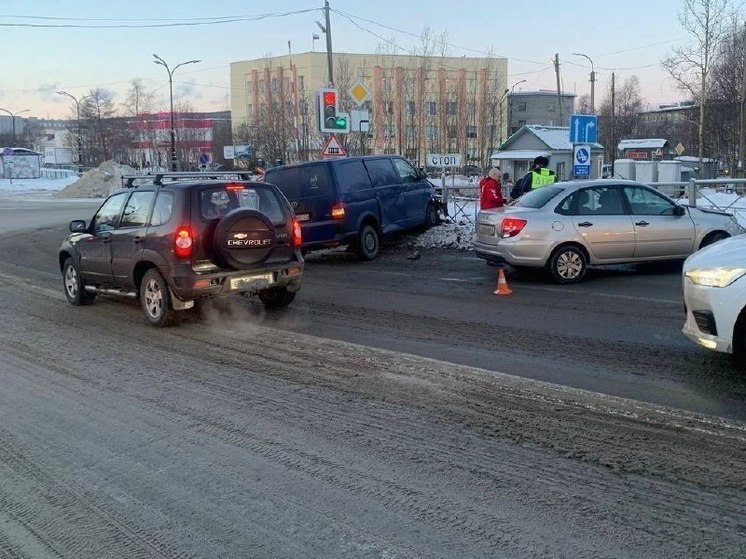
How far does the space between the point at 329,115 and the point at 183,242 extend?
41.8ft

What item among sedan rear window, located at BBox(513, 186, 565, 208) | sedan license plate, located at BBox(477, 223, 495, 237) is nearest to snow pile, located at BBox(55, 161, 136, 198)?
sedan license plate, located at BBox(477, 223, 495, 237)

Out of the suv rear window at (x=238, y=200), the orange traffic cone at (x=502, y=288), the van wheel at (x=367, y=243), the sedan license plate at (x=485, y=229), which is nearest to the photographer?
the suv rear window at (x=238, y=200)

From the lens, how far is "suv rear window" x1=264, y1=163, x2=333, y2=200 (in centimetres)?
1383

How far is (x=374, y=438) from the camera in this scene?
16.1 ft

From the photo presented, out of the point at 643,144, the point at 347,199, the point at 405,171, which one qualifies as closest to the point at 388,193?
the point at 405,171

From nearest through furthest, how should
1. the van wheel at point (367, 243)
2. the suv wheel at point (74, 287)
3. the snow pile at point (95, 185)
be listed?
1. the suv wheel at point (74, 287)
2. the van wheel at point (367, 243)
3. the snow pile at point (95, 185)

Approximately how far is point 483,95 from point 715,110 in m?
18.1

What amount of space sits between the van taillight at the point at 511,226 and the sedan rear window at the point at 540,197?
47 centimetres

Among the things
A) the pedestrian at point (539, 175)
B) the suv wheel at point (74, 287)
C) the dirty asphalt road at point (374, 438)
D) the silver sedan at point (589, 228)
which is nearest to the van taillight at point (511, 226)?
the silver sedan at point (589, 228)

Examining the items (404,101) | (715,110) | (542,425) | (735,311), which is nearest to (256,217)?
(542,425)

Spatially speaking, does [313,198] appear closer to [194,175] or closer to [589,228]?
[194,175]

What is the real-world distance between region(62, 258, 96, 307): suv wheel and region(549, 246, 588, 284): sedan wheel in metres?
6.94

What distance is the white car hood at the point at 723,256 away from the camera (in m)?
5.96

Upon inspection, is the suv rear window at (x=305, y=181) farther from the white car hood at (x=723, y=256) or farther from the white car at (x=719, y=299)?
the white car at (x=719, y=299)
